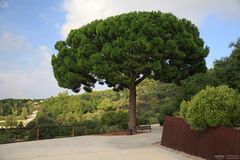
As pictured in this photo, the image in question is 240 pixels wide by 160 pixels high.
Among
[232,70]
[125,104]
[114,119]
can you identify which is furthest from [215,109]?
[125,104]

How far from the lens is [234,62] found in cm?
2345

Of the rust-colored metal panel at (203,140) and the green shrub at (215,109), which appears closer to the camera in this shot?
the rust-colored metal panel at (203,140)

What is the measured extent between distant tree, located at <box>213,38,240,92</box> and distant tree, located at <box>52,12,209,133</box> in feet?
19.4

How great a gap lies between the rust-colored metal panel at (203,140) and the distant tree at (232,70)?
5.24 m

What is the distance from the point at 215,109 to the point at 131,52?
1513 centimetres

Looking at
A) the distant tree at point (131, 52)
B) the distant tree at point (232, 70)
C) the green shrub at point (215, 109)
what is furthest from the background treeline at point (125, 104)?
the green shrub at point (215, 109)

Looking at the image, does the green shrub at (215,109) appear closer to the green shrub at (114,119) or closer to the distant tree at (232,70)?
the distant tree at (232,70)

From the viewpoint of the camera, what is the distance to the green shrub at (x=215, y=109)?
587 inches

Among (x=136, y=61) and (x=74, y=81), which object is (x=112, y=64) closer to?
(x=136, y=61)

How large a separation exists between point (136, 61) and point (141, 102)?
3401 centimetres

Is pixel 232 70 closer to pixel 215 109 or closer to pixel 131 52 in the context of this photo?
pixel 131 52

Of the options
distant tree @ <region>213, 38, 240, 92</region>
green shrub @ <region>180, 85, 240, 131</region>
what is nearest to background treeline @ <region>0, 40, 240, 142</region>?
distant tree @ <region>213, 38, 240, 92</region>

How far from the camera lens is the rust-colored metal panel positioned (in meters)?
13.3

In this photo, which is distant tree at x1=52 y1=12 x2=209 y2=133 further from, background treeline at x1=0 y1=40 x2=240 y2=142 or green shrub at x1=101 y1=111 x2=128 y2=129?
green shrub at x1=101 y1=111 x2=128 y2=129
